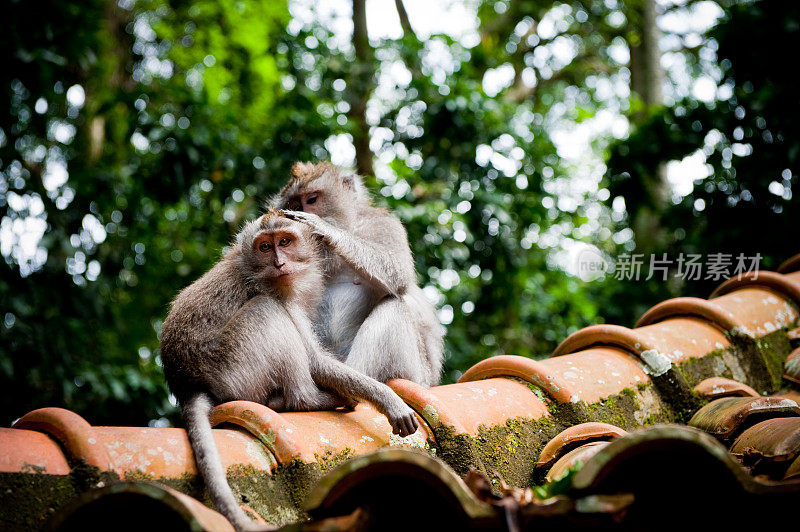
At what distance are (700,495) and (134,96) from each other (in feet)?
21.9

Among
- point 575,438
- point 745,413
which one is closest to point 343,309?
point 575,438

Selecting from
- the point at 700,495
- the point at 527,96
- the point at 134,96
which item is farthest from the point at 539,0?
the point at 700,495

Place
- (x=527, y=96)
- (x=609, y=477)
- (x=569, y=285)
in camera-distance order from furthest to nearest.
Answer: (x=527, y=96), (x=569, y=285), (x=609, y=477)

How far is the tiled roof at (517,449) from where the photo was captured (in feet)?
5.57

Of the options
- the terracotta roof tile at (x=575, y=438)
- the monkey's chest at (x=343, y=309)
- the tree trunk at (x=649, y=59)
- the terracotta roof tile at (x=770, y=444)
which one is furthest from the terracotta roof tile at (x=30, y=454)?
the tree trunk at (x=649, y=59)

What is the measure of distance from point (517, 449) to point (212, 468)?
130cm

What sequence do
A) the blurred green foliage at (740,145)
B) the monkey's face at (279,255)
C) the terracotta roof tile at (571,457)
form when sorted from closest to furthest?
the terracotta roof tile at (571,457) < the monkey's face at (279,255) < the blurred green foliage at (740,145)

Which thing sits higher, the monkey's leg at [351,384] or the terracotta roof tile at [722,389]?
the terracotta roof tile at [722,389]

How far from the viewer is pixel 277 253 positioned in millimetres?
3662

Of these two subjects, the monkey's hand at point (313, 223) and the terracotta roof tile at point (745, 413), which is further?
the monkey's hand at point (313, 223)

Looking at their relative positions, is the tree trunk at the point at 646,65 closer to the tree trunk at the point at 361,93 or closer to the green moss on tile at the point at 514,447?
the tree trunk at the point at 361,93

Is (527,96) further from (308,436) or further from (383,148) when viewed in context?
(308,436)

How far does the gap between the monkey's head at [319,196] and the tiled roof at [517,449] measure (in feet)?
4.73

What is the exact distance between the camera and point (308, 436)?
2770mm
